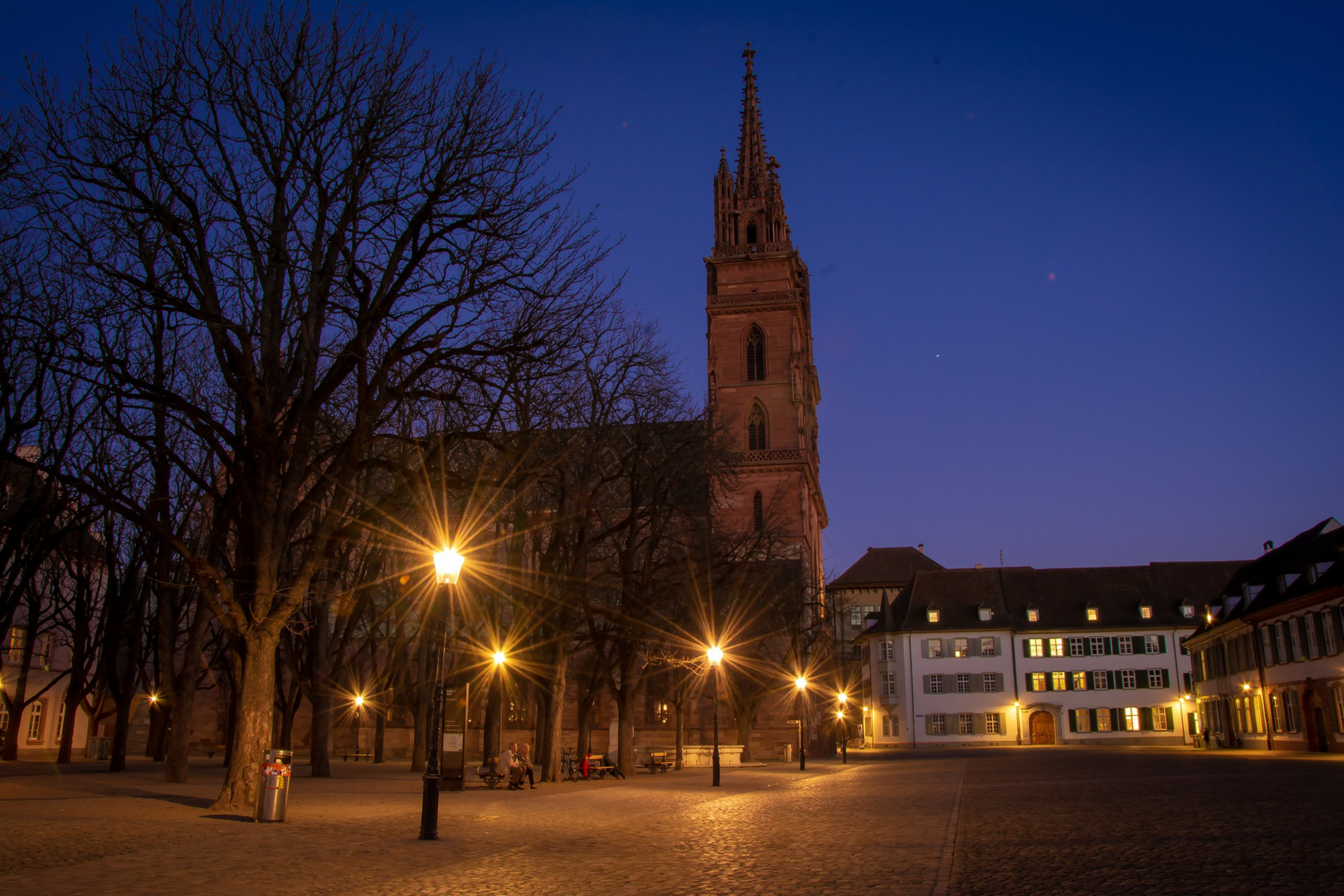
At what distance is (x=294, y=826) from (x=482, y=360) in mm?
8567

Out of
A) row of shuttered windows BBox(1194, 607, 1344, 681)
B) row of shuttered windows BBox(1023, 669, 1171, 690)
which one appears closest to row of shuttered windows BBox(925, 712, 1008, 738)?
row of shuttered windows BBox(1023, 669, 1171, 690)

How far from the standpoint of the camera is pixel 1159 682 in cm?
7806

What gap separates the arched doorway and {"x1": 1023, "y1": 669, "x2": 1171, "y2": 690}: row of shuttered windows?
193 centimetres

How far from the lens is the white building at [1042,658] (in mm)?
78250

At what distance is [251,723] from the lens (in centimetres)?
1814

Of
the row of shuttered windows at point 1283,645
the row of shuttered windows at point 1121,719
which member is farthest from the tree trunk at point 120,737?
the row of shuttered windows at point 1121,719

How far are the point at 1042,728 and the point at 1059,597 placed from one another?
33.7 ft

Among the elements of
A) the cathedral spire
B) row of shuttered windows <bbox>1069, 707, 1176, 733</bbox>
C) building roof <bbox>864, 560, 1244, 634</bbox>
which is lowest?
row of shuttered windows <bbox>1069, 707, 1176, 733</bbox>

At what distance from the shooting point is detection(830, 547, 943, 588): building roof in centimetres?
10819

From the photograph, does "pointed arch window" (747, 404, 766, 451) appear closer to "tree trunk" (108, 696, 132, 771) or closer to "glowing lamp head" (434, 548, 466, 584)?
"tree trunk" (108, 696, 132, 771)

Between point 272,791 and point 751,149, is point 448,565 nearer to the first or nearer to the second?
point 272,791

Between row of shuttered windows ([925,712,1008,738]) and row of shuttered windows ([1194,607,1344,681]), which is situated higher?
row of shuttered windows ([1194,607,1344,681])

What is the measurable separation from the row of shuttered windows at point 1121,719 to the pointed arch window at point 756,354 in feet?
111

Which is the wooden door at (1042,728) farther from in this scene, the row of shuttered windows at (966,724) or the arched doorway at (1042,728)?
the row of shuttered windows at (966,724)
